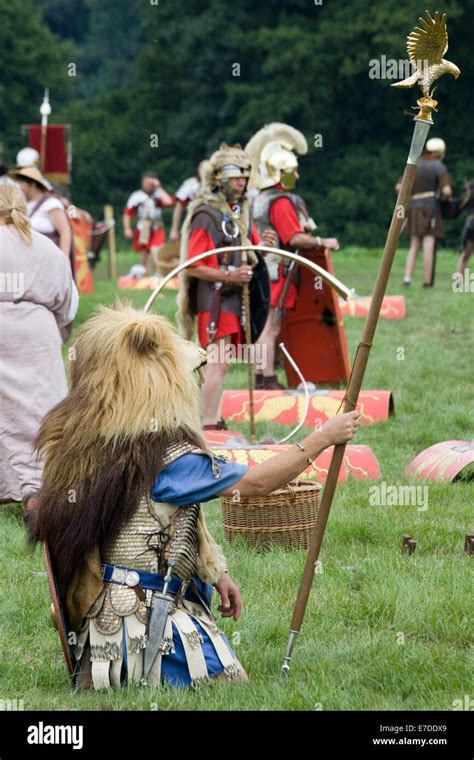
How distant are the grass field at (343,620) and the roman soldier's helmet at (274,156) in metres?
2.98

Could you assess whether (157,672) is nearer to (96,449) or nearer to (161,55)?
(96,449)

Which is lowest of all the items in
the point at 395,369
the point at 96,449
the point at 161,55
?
the point at 395,369

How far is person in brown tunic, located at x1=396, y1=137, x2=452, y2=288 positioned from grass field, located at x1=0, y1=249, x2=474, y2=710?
9652 mm

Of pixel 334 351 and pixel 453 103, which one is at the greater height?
pixel 453 103

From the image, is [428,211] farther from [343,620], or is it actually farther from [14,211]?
[343,620]

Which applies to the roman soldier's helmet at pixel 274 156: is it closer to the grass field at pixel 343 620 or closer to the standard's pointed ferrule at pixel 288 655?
the grass field at pixel 343 620

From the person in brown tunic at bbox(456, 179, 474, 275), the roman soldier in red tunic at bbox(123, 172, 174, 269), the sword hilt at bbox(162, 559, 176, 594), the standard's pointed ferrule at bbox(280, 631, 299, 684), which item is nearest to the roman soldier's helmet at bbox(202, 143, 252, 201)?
the standard's pointed ferrule at bbox(280, 631, 299, 684)

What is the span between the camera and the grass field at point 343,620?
14.7 ft

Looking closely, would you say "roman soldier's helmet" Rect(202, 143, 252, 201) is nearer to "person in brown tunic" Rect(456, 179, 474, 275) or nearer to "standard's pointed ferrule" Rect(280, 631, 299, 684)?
"standard's pointed ferrule" Rect(280, 631, 299, 684)

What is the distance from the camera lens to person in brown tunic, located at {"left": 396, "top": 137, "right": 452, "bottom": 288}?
59.2 ft

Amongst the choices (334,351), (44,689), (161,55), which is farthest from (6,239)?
(161,55)

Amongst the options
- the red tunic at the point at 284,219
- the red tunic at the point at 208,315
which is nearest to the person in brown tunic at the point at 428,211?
the red tunic at the point at 284,219

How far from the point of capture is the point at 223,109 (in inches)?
1549
